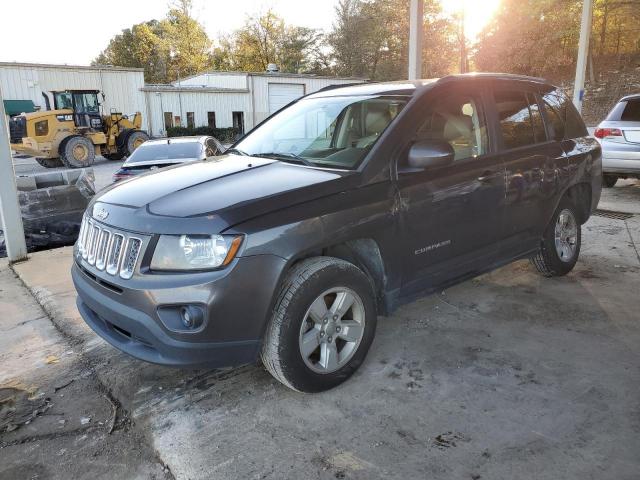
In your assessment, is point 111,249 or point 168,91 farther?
point 168,91

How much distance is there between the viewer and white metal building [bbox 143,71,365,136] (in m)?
31.1

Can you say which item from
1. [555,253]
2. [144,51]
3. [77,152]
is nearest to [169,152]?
[555,253]

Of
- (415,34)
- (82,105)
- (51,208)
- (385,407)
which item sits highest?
(415,34)

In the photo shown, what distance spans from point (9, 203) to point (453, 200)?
15.9 feet

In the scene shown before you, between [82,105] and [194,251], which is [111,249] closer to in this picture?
[194,251]

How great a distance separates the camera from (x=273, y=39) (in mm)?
51969

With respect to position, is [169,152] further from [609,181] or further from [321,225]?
[609,181]

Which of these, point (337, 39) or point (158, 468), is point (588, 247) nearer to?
point (158, 468)

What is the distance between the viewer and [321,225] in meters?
2.76

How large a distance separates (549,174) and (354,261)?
217cm

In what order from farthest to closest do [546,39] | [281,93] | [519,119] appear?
[281,93], [546,39], [519,119]

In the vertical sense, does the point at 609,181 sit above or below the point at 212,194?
below

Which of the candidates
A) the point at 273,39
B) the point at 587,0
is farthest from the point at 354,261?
the point at 273,39

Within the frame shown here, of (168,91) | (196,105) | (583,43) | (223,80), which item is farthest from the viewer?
(223,80)
